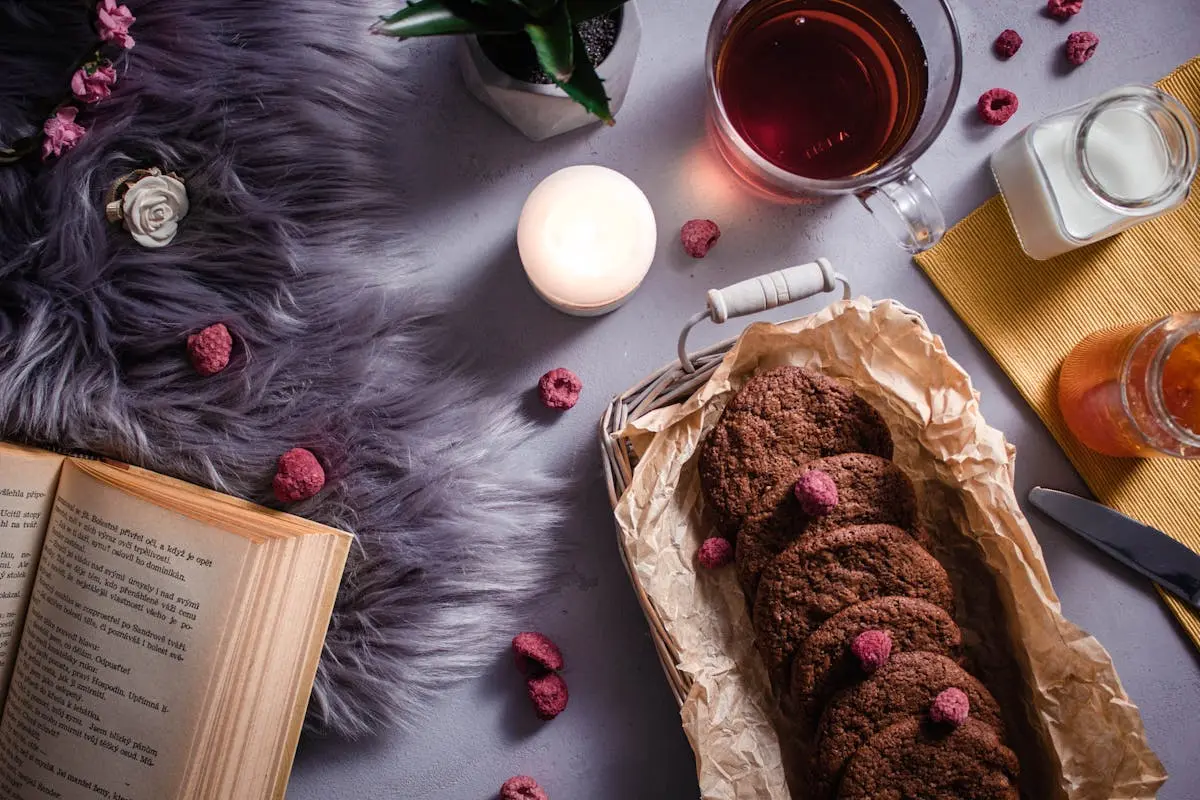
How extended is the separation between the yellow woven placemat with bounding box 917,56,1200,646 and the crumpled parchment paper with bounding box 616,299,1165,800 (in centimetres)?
19

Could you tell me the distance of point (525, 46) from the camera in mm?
1020

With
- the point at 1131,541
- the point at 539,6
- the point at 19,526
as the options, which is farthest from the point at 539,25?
the point at 1131,541

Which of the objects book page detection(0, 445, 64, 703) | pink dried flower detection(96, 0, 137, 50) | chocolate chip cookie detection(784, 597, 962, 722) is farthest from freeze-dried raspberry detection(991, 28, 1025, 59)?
book page detection(0, 445, 64, 703)

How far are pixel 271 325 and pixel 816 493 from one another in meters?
0.70

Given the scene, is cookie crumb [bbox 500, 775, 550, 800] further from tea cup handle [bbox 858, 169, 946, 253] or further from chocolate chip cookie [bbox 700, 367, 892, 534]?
tea cup handle [bbox 858, 169, 946, 253]

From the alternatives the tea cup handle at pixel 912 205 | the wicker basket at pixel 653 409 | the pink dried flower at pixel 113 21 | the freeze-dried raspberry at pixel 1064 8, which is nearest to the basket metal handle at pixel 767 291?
the wicker basket at pixel 653 409

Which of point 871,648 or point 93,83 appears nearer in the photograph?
point 871,648

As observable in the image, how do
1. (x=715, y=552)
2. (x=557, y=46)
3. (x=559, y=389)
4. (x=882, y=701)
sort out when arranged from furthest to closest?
(x=559, y=389)
(x=715, y=552)
(x=882, y=701)
(x=557, y=46)

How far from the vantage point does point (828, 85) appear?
3.72ft

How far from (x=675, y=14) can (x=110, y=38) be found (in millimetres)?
723

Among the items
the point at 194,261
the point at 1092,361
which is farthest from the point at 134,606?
the point at 1092,361

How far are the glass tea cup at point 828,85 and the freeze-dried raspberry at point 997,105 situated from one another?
0.16m

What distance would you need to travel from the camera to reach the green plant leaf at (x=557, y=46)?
84 cm

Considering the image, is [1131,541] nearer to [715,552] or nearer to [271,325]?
[715,552]
